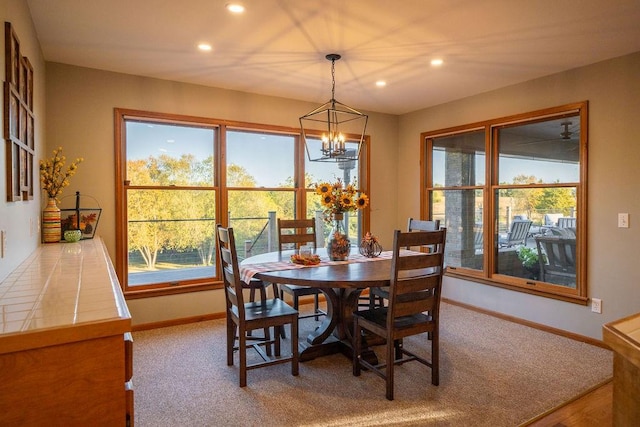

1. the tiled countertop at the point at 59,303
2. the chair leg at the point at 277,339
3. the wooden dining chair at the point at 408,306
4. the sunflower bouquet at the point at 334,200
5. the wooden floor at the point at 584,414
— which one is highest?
the sunflower bouquet at the point at 334,200

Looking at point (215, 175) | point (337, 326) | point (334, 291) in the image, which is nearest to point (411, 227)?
point (334, 291)

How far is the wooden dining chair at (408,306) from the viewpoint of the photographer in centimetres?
242

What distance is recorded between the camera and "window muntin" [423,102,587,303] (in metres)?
3.72

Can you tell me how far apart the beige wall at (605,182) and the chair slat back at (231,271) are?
122 inches

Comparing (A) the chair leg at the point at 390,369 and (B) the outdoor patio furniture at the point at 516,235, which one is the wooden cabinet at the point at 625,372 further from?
(B) the outdoor patio furniture at the point at 516,235

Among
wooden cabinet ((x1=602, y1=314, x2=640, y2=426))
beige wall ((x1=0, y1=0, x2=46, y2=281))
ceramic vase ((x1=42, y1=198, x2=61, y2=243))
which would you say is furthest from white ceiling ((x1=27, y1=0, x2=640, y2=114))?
wooden cabinet ((x1=602, y1=314, x2=640, y2=426))

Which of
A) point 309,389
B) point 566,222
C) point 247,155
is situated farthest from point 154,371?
point 566,222

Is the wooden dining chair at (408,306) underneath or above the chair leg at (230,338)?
above

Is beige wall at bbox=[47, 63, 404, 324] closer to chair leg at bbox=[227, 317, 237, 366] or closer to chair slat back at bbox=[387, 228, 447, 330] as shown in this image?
chair leg at bbox=[227, 317, 237, 366]

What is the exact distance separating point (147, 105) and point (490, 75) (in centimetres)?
352

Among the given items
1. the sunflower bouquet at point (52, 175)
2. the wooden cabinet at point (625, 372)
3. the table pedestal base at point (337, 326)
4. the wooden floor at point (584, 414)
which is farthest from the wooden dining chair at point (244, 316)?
the wooden cabinet at point (625, 372)

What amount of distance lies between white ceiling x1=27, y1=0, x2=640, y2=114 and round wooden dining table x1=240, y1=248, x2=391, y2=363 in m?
1.79

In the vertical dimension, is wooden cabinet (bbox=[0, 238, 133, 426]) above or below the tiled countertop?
below

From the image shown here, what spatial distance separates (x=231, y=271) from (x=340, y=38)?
198 cm
